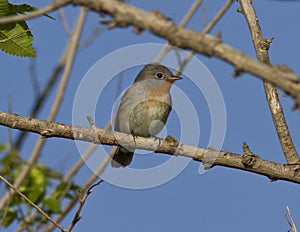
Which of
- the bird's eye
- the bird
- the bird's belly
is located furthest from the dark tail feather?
the bird's eye

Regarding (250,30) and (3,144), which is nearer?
(250,30)

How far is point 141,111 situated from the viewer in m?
6.94

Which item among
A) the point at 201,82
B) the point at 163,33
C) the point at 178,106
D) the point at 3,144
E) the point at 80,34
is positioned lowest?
the point at 163,33

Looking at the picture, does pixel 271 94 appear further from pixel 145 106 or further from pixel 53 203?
pixel 145 106

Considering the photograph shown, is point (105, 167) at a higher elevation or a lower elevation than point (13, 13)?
higher

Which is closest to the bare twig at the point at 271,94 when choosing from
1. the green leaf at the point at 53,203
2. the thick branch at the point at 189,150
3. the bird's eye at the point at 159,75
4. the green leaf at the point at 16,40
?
the thick branch at the point at 189,150

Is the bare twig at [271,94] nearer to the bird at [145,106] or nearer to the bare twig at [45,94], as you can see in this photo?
the bird at [145,106]

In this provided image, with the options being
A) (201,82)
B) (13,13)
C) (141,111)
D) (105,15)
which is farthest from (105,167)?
(105,15)

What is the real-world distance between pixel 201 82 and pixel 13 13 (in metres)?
1.58

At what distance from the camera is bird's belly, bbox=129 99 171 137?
22.6 feet

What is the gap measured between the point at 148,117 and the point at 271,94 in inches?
96.0

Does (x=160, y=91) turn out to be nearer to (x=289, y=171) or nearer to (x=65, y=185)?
(x=65, y=185)

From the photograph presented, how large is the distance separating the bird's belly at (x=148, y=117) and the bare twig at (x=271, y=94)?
227 cm

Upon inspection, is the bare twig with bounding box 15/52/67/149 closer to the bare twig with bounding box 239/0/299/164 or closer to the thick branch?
the thick branch
